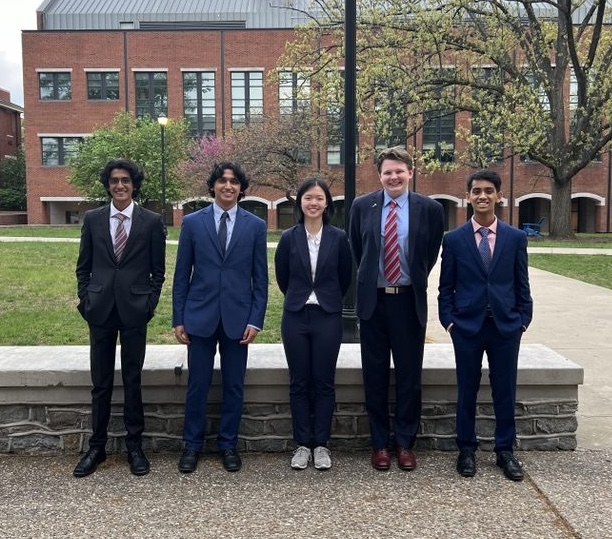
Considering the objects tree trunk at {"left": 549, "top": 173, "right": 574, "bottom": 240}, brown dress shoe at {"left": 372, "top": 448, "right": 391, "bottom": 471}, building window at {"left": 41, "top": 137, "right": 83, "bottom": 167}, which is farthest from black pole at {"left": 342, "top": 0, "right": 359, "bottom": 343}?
building window at {"left": 41, "top": 137, "right": 83, "bottom": 167}

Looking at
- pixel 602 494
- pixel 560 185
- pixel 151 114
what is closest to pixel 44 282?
pixel 602 494

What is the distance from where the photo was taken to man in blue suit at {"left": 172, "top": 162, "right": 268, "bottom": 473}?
405cm

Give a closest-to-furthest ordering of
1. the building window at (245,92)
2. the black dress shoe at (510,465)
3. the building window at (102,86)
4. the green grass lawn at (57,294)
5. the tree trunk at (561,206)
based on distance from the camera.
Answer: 1. the black dress shoe at (510,465)
2. the green grass lawn at (57,294)
3. the tree trunk at (561,206)
4. the building window at (245,92)
5. the building window at (102,86)

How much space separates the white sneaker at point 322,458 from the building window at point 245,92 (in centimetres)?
3945

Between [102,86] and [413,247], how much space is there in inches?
1704

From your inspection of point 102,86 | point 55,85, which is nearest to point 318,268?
point 102,86

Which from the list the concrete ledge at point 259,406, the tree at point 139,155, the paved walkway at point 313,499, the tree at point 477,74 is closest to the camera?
the paved walkway at point 313,499

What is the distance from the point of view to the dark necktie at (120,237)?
4051mm

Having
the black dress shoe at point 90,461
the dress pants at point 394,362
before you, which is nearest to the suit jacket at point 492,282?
the dress pants at point 394,362

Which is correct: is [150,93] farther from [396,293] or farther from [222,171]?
[396,293]

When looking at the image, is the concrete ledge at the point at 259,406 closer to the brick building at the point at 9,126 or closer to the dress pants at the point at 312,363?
the dress pants at the point at 312,363

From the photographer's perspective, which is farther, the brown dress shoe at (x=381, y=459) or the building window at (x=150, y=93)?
the building window at (x=150, y=93)

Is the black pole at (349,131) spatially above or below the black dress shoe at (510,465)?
above

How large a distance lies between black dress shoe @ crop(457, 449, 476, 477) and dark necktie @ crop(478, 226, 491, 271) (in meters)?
1.17
